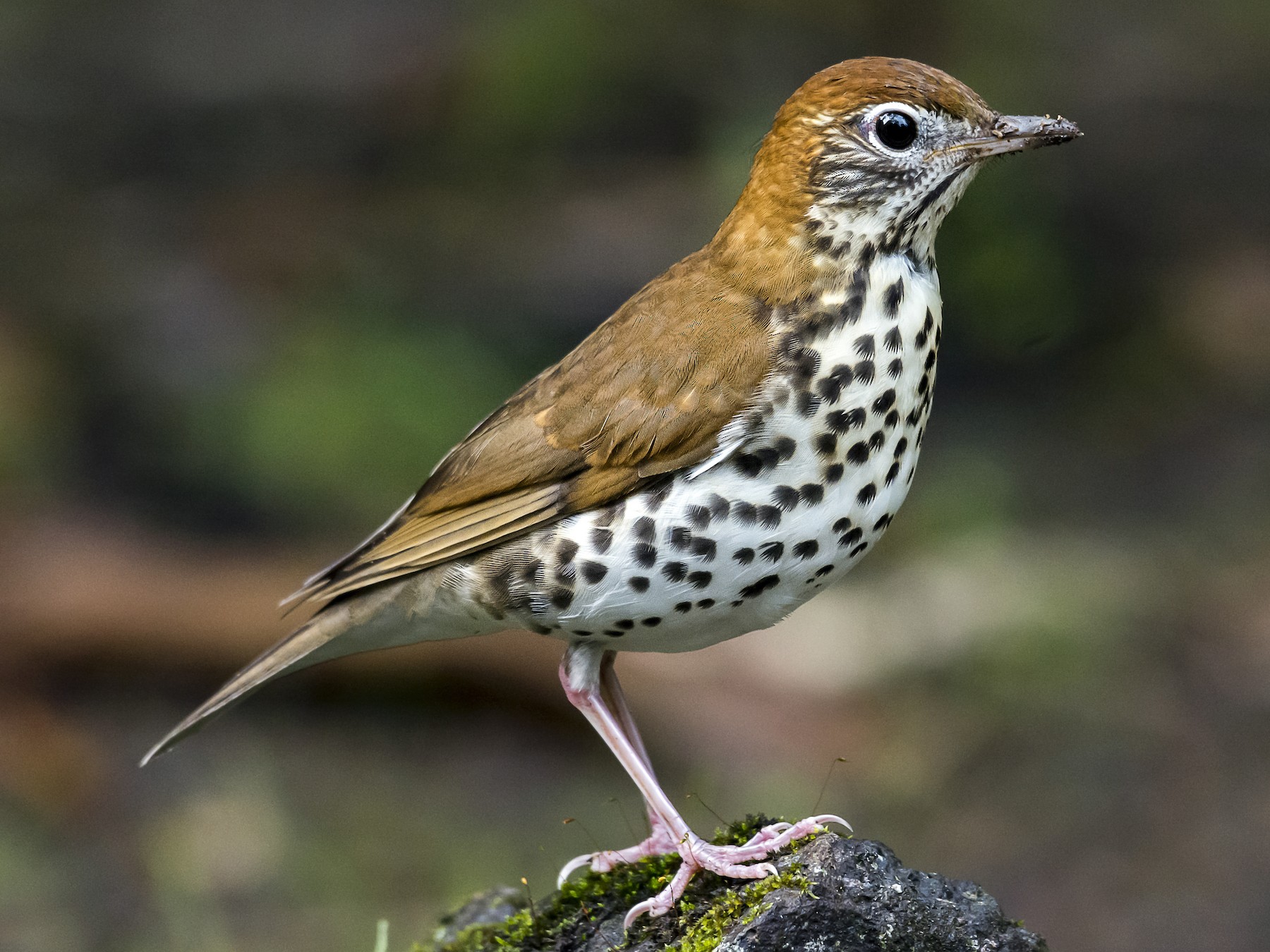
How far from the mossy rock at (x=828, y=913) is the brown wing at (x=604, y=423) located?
2.95ft

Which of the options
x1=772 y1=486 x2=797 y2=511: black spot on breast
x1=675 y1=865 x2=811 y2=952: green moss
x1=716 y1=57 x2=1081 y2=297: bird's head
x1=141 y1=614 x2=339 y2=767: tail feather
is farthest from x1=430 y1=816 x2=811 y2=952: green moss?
x1=716 y1=57 x2=1081 y2=297: bird's head

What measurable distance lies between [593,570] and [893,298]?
939mm

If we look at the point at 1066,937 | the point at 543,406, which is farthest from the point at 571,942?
the point at 1066,937

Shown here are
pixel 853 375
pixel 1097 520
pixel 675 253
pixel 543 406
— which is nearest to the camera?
pixel 853 375

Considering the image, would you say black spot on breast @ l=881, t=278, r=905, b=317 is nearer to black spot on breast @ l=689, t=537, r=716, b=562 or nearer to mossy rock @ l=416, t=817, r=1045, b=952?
black spot on breast @ l=689, t=537, r=716, b=562

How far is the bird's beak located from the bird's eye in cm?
9

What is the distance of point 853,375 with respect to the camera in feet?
11.6

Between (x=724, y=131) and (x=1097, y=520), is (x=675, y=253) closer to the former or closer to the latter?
(x=724, y=131)

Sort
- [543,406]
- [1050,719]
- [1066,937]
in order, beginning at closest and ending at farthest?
[543,406]
[1066,937]
[1050,719]

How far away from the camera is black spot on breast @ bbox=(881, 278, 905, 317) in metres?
3.60

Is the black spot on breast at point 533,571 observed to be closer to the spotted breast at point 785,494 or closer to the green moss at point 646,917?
the spotted breast at point 785,494

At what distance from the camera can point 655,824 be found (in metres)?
4.02

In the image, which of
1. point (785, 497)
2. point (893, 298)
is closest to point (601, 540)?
point (785, 497)

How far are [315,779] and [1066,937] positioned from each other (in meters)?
3.58
